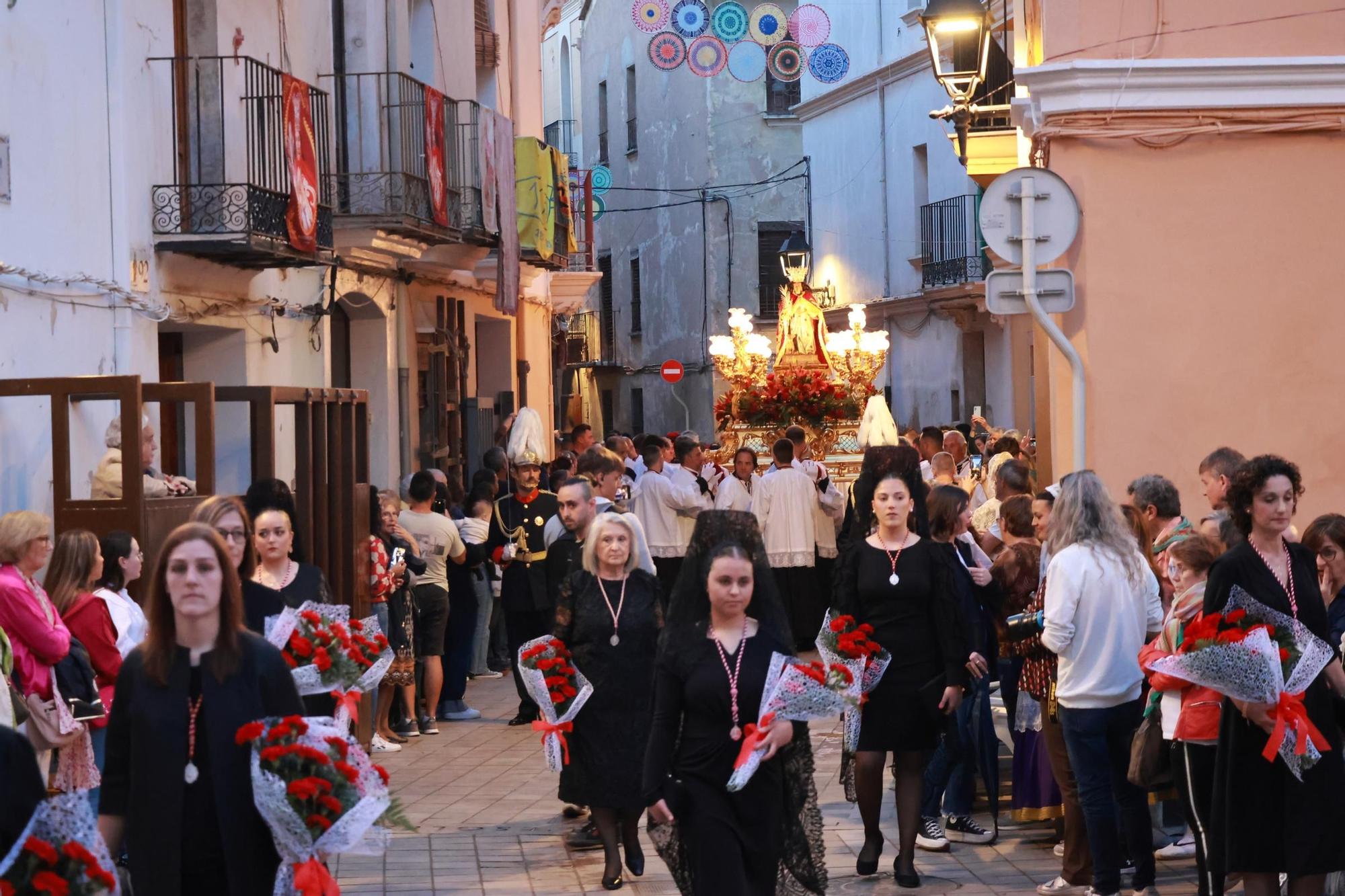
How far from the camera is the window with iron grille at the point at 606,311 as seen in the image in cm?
4691

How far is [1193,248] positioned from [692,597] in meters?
5.36

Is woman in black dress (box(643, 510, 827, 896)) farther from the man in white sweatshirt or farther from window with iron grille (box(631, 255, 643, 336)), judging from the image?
window with iron grille (box(631, 255, 643, 336))

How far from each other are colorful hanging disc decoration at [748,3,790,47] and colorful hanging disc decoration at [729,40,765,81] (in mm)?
166

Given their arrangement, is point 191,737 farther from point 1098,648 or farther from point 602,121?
point 602,121

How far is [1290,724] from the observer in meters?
6.34

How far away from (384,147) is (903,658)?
36.0 ft

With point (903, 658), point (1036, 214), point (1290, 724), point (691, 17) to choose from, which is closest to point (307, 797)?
point (1290, 724)

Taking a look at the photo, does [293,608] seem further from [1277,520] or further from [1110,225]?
[1110,225]

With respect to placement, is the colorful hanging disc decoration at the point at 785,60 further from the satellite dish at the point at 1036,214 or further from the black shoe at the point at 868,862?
the black shoe at the point at 868,862

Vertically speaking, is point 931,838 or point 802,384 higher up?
point 802,384

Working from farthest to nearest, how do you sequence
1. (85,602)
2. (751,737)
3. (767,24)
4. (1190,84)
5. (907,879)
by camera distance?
(767,24), (1190,84), (85,602), (907,879), (751,737)

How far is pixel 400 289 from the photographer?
773 inches

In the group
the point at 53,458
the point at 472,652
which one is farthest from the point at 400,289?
the point at 53,458

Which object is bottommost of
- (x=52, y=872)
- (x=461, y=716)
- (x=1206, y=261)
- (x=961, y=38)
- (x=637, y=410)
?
(x=461, y=716)
